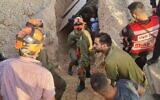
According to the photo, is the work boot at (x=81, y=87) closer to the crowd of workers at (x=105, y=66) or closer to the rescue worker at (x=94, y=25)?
the rescue worker at (x=94, y=25)

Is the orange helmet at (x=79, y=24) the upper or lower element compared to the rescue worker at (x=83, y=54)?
upper

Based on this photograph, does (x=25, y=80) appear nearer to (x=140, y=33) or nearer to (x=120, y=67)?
(x=120, y=67)

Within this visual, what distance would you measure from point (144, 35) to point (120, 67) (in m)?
0.99

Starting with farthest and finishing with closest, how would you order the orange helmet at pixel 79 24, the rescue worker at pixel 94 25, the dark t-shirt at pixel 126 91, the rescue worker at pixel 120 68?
1. the rescue worker at pixel 94 25
2. the orange helmet at pixel 79 24
3. the rescue worker at pixel 120 68
4. the dark t-shirt at pixel 126 91

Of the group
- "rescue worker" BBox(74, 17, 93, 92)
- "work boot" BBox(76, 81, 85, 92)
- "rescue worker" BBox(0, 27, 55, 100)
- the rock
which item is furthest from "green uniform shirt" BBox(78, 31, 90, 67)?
"rescue worker" BBox(0, 27, 55, 100)

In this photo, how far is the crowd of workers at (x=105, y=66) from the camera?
4.39 meters

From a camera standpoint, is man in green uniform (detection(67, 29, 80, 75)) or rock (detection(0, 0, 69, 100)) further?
rock (detection(0, 0, 69, 100))

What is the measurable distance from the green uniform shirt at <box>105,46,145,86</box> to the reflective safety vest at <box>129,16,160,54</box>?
85 cm

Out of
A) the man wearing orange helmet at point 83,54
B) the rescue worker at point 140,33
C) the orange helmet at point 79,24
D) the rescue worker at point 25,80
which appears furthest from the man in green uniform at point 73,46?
the rescue worker at point 25,80

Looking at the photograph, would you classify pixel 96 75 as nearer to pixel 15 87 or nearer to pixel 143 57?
pixel 15 87

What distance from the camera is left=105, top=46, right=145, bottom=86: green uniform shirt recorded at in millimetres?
5355

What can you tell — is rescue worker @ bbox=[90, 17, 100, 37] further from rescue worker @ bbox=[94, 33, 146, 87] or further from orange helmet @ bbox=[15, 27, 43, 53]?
orange helmet @ bbox=[15, 27, 43, 53]

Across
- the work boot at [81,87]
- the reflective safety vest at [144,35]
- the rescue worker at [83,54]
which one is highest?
the reflective safety vest at [144,35]

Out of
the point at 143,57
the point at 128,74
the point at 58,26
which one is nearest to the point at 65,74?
the point at 58,26
